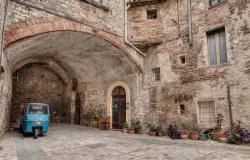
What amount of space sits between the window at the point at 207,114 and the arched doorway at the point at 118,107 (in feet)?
15.3

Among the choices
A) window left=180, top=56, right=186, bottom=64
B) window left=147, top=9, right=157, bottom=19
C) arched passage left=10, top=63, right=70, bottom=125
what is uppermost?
window left=147, top=9, right=157, bottom=19

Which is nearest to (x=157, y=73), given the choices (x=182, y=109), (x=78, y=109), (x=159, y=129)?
(x=182, y=109)

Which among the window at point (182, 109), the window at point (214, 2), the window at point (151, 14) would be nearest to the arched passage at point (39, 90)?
the window at point (151, 14)

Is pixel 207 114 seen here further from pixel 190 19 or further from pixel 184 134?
pixel 190 19

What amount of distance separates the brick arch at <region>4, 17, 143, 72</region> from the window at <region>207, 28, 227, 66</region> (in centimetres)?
436

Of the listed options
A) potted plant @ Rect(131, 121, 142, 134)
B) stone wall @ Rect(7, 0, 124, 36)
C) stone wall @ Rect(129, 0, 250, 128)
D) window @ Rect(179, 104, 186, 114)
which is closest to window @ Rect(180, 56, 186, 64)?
stone wall @ Rect(129, 0, 250, 128)

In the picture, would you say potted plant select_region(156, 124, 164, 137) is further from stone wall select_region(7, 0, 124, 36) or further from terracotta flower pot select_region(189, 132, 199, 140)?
stone wall select_region(7, 0, 124, 36)

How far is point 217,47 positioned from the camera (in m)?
8.92

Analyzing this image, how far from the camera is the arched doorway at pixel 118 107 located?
12.3 metres

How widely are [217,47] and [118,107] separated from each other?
6.52m

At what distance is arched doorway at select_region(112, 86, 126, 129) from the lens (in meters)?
12.3

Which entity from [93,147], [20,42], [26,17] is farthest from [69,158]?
[26,17]

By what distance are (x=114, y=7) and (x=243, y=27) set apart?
19.7 ft

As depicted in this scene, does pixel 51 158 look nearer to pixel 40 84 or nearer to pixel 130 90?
pixel 130 90
